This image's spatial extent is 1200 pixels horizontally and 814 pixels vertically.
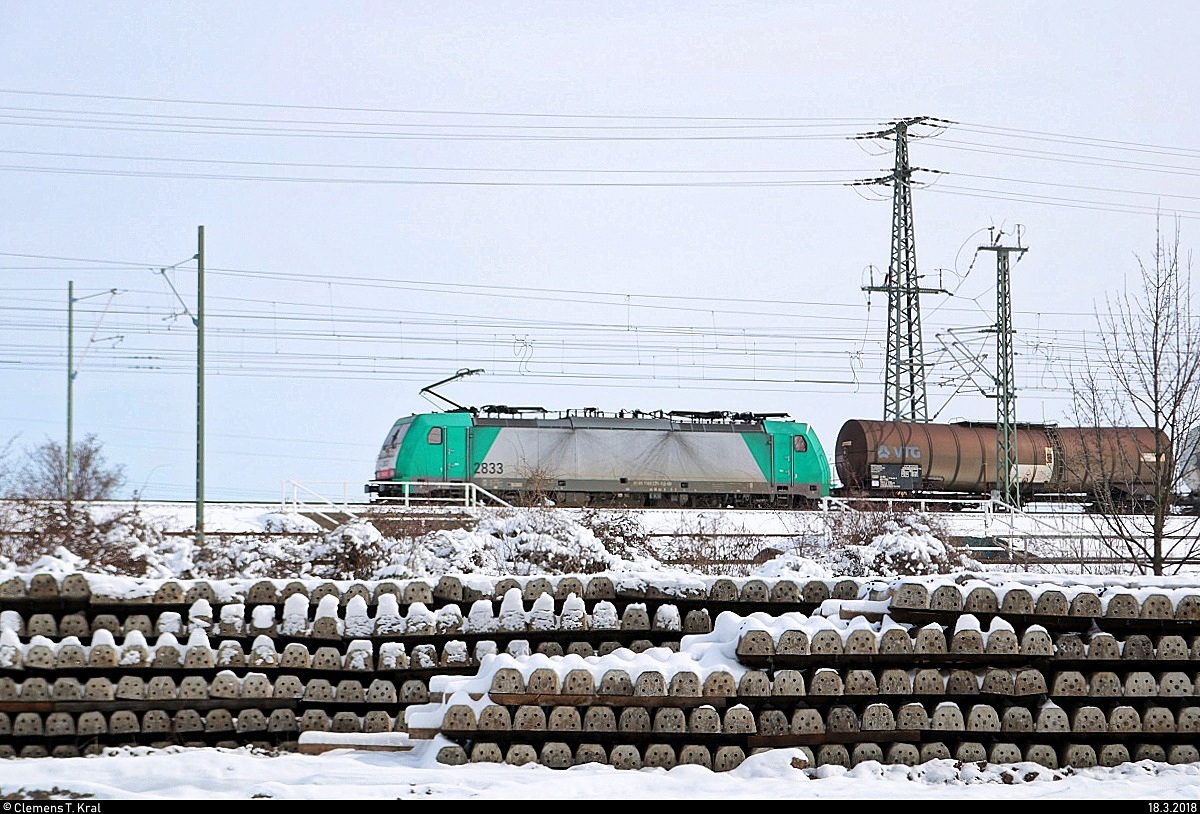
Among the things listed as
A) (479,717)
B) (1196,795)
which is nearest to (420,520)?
(479,717)

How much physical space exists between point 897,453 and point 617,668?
2941 cm

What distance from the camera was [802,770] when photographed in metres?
10.2

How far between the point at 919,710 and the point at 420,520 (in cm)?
1689

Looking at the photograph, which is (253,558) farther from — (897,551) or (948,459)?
(948,459)

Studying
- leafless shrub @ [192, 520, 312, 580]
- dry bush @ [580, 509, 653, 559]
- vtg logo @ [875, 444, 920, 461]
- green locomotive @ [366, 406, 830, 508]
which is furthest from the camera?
vtg logo @ [875, 444, 920, 461]

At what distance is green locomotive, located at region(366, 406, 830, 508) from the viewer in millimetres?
35156

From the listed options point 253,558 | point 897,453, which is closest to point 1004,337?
point 897,453

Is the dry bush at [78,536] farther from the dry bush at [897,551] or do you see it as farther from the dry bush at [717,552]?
the dry bush at [897,551]

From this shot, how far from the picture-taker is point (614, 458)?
3688 centimetres

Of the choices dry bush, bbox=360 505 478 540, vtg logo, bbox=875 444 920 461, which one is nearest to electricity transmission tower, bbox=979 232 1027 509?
vtg logo, bbox=875 444 920 461

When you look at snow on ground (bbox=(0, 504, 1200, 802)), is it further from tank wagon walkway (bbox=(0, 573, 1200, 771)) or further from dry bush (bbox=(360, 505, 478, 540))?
dry bush (bbox=(360, 505, 478, 540))

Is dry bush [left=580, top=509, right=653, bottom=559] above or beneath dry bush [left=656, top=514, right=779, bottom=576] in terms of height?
above

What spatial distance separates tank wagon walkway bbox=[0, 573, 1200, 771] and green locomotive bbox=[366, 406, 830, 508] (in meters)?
21.8

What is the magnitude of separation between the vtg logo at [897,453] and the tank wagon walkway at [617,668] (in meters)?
25.9
